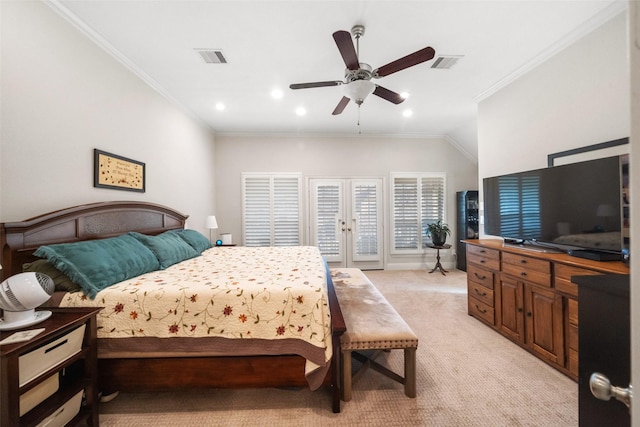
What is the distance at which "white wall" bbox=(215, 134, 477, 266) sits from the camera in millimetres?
5070

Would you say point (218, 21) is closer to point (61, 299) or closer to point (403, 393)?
point (61, 299)

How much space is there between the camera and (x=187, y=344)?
1.62 meters

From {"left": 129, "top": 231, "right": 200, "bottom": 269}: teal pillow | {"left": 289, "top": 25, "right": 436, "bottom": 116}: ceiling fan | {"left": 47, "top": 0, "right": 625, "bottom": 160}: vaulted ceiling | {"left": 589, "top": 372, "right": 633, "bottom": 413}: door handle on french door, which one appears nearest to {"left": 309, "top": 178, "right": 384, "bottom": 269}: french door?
{"left": 47, "top": 0, "right": 625, "bottom": 160}: vaulted ceiling

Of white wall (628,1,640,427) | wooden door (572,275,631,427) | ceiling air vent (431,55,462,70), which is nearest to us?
white wall (628,1,640,427)

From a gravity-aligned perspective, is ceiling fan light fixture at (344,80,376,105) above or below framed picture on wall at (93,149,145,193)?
above

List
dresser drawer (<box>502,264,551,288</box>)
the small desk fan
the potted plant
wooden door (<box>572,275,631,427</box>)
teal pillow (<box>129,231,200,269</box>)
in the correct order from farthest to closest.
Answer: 1. the potted plant
2. teal pillow (<box>129,231,200,269</box>)
3. dresser drawer (<box>502,264,551,288</box>)
4. the small desk fan
5. wooden door (<box>572,275,631,427</box>)

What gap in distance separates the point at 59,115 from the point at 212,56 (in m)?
1.41

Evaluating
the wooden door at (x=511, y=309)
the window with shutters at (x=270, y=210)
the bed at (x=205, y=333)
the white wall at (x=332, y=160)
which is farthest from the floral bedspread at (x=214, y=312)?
the white wall at (x=332, y=160)

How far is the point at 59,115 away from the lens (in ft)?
6.40

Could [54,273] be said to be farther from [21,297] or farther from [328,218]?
[328,218]

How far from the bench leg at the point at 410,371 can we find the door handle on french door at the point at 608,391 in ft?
4.11

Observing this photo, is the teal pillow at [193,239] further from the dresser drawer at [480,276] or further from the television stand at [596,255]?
the television stand at [596,255]

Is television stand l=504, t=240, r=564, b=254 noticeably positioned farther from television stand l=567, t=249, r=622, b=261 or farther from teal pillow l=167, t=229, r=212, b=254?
teal pillow l=167, t=229, r=212, b=254

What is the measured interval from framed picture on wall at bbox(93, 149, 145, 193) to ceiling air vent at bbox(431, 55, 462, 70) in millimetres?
3451
